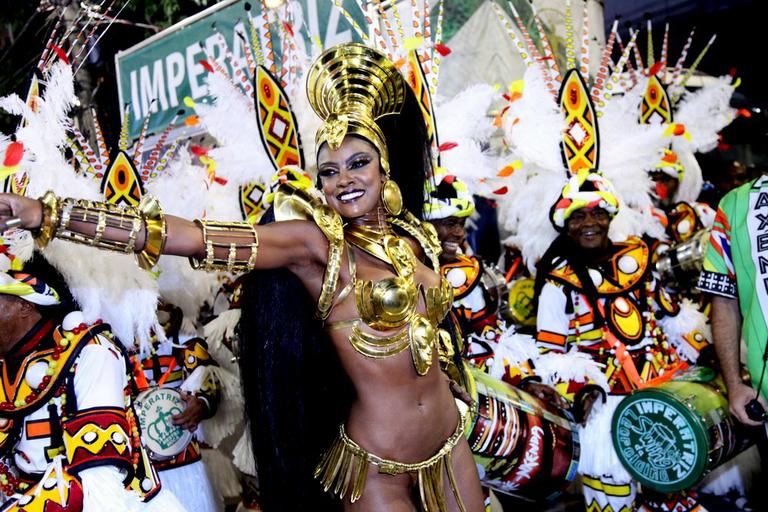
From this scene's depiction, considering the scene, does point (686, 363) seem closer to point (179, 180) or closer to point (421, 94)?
point (421, 94)

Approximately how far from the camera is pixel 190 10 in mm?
10438

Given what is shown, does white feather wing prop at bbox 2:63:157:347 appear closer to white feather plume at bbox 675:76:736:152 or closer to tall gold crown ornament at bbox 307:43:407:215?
tall gold crown ornament at bbox 307:43:407:215

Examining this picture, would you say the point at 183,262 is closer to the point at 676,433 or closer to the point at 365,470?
the point at 365,470

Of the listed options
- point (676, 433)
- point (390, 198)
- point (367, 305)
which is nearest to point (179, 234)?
point (367, 305)

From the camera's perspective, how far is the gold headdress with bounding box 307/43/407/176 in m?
2.82

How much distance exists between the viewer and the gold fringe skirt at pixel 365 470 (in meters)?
2.56

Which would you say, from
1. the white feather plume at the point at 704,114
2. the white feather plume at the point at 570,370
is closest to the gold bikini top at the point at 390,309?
the white feather plume at the point at 570,370

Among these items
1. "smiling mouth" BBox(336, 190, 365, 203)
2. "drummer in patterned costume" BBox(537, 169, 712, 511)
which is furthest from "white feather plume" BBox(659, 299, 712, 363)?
"smiling mouth" BBox(336, 190, 365, 203)

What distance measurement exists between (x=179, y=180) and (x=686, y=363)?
344 centimetres

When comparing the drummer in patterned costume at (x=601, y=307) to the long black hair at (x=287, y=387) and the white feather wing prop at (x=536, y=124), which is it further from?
the long black hair at (x=287, y=387)

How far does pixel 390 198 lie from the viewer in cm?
280

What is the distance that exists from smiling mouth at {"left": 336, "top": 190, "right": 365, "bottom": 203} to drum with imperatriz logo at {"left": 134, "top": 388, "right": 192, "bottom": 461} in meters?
1.73

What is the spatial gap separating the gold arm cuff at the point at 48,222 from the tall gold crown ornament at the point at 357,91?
104cm

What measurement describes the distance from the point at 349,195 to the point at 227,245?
1.89 ft
